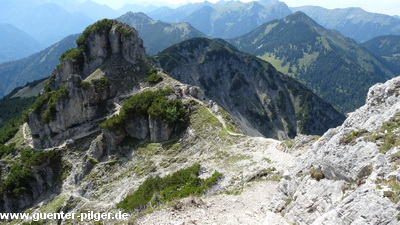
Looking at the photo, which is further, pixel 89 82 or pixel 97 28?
pixel 97 28

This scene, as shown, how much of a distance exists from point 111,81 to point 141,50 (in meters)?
17.8

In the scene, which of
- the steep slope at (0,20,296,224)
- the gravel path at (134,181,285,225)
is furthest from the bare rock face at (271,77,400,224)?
the steep slope at (0,20,296,224)

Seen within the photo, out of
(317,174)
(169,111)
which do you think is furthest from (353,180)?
(169,111)

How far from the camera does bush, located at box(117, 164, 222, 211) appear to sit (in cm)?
3304

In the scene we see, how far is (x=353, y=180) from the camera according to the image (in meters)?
17.3

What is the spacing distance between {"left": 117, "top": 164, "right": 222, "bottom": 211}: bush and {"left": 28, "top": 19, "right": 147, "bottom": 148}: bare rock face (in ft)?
124

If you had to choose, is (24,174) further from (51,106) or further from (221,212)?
(221,212)

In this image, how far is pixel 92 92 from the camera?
242 feet

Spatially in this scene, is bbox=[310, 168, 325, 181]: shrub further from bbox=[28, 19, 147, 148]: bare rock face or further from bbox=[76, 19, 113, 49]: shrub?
bbox=[76, 19, 113, 49]: shrub

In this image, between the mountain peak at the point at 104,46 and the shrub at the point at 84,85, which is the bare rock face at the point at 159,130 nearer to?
the shrub at the point at 84,85

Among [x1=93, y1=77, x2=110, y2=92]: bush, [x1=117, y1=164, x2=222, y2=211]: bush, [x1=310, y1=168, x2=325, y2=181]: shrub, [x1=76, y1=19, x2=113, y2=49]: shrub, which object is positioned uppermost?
[x1=76, y1=19, x2=113, y2=49]: shrub

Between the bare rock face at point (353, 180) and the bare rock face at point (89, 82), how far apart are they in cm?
6370

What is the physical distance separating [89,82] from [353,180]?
2826 inches

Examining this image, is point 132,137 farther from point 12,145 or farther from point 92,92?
point 12,145
